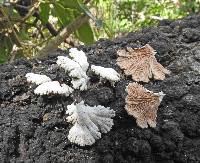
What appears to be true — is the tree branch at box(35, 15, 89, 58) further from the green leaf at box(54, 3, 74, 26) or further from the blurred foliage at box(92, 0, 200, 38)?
the blurred foliage at box(92, 0, 200, 38)

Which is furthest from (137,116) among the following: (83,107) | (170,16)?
(170,16)

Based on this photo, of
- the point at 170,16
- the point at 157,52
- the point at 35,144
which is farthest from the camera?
the point at 170,16

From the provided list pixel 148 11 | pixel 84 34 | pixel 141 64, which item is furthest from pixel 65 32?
pixel 148 11

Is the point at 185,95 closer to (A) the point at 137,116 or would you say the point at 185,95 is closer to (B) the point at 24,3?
(A) the point at 137,116

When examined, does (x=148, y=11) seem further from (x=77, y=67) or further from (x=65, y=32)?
(x=77, y=67)

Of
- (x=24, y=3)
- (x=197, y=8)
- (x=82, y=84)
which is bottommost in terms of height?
(x=197, y=8)

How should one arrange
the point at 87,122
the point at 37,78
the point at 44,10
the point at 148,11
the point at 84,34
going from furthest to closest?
the point at 148,11 → the point at 84,34 → the point at 44,10 → the point at 37,78 → the point at 87,122
